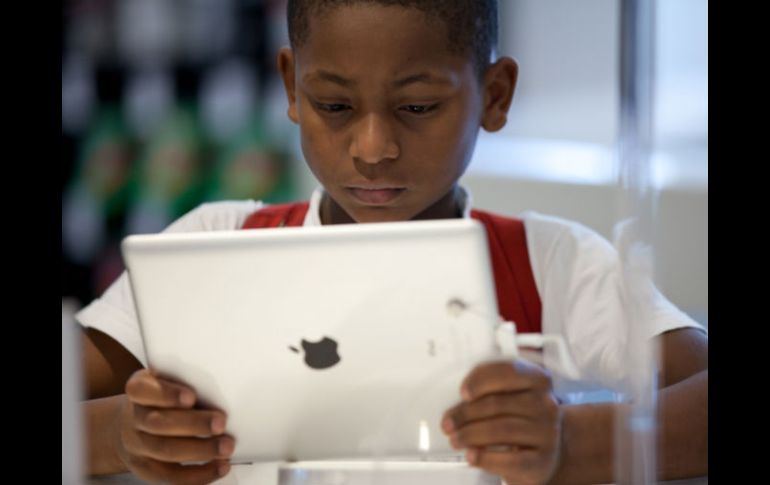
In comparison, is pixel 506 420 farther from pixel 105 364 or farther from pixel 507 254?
pixel 105 364

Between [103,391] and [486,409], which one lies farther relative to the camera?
[103,391]

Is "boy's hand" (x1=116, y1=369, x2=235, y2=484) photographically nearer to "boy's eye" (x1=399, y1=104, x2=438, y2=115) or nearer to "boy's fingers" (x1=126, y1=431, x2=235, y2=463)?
"boy's fingers" (x1=126, y1=431, x2=235, y2=463)

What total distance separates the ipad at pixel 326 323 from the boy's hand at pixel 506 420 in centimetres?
1

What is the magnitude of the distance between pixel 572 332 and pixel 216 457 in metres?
0.27

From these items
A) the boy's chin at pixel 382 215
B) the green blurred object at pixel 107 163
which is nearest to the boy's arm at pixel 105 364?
the green blurred object at pixel 107 163

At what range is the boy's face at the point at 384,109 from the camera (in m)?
0.65

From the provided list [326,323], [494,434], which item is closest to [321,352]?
[326,323]

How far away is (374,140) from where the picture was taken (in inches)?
25.9

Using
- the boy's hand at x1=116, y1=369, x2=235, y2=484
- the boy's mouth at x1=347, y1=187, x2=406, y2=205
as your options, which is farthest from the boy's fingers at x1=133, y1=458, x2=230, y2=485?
the boy's mouth at x1=347, y1=187, x2=406, y2=205

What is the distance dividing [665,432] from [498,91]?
270mm

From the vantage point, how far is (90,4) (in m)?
0.72

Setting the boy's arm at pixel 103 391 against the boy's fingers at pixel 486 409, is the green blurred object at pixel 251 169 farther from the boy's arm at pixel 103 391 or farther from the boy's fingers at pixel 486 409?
the boy's fingers at pixel 486 409

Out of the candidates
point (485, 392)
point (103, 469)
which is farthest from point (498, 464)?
point (103, 469)

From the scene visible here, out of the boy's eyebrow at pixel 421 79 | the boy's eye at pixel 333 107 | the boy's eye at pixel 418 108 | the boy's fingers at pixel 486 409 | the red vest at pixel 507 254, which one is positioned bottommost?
the boy's fingers at pixel 486 409
